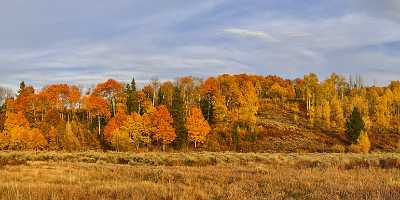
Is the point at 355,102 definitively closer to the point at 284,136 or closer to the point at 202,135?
the point at 284,136

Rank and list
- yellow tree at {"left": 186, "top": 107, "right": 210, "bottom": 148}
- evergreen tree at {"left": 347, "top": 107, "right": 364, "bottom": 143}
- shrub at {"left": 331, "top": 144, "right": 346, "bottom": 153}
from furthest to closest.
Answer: evergreen tree at {"left": 347, "top": 107, "right": 364, "bottom": 143} < yellow tree at {"left": 186, "top": 107, "right": 210, "bottom": 148} < shrub at {"left": 331, "top": 144, "right": 346, "bottom": 153}

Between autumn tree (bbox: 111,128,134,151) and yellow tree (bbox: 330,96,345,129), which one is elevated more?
yellow tree (bbox: 330,96,345,129)

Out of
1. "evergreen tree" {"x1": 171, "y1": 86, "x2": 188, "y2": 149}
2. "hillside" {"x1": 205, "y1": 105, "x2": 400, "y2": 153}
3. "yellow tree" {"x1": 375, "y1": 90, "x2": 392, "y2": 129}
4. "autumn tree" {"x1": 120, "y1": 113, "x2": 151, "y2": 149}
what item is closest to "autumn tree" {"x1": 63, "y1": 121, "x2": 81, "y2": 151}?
"autumn tree" {"x1": 120, "y1": 113, "x2": 151, "y2": 149}

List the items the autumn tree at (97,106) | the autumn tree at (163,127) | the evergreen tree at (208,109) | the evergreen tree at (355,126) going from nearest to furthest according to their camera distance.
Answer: the autumn tree at (163,127) → the evergreen tree at (355,126) → the autumn tree at (97,106) → the evergreen tree at (208,109)

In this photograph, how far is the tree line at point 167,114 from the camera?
64.7m

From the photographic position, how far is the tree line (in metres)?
64.7

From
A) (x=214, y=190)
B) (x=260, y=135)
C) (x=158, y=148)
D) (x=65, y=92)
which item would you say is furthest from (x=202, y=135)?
(x=214, y=190)

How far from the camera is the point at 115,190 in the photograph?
11.5 metres

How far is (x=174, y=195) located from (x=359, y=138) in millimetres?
58611

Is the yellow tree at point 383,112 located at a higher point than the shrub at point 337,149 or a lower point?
higher

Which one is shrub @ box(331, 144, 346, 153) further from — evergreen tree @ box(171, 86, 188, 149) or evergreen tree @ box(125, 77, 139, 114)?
evergreen tree @ box(125, 77, 139, 114)

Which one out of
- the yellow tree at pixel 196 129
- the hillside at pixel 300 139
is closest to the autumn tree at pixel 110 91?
the yellow tree at pixel 196 129

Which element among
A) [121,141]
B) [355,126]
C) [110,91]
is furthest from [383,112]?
[121,141]

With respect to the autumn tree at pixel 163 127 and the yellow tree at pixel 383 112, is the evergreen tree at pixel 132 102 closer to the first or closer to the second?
the autumn tree at pixel 163 127
